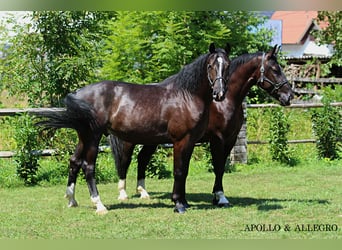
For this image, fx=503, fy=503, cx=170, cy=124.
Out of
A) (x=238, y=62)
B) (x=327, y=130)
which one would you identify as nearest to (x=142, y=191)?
(x=238, y=62)

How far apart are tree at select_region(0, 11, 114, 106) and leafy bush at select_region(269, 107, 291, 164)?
390cm

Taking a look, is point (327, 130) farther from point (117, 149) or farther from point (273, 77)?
point (117, 149)

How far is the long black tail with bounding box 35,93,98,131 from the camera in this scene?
6.10 meters

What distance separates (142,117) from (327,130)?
19.4 feet

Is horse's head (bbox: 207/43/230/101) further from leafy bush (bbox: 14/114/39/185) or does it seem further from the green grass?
leafy bush (bbox: 14/114/39/185)

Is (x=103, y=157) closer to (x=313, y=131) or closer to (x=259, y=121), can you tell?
(x=259, y=121)

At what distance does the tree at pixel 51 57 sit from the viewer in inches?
390

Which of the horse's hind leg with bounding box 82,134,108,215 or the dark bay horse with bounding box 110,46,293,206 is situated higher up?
the dark bay horse with bounding box 110,46,293,206

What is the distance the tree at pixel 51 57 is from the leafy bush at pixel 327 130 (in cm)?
497

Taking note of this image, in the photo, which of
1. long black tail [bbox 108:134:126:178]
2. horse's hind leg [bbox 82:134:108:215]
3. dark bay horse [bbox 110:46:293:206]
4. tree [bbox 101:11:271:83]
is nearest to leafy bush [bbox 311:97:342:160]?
tree [bbox 101:11:271:83]

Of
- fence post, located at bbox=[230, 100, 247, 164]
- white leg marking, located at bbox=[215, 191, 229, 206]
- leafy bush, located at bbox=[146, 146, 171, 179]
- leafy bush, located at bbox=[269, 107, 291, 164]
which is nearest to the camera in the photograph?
white leg marking, located at bbox=[215, 191, 229, 206]

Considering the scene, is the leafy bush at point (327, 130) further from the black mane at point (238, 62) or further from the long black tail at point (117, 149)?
the long black tail at point (117, 149)

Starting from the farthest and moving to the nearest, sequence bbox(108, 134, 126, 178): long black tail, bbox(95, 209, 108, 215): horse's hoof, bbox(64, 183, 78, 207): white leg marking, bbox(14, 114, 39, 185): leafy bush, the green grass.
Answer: bbox(14, 114, 39, 185): leafy bush < bbox(108, 134, 126, 178): long black tail < bbox(64, 183, 78, 207): white leg marking < bbox(95, 209, 108, 215): horse's hoof < the green grass

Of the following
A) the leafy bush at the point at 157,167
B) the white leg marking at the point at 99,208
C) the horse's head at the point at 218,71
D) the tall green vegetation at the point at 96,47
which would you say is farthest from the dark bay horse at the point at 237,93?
the tall green vegetation at the point at 96,47
